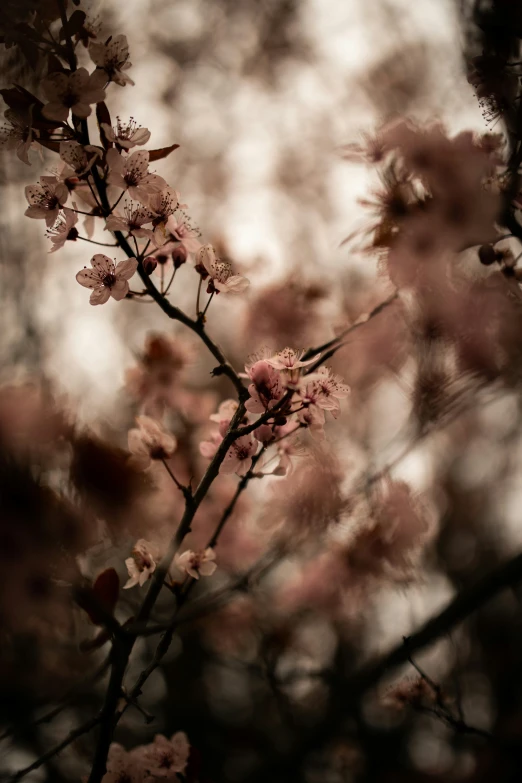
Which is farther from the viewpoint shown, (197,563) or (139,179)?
(197,563)

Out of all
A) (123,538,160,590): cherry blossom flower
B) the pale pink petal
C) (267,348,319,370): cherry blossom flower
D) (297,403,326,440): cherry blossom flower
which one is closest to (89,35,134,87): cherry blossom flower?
the pale pink petal

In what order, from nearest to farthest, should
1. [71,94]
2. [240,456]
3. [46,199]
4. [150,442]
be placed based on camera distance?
[71,94], [46,199], [240,456], [150,442]

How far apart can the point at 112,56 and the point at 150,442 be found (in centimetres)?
71

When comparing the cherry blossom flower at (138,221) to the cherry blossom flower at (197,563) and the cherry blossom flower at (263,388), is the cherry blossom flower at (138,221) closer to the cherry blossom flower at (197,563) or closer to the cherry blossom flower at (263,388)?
the cherry blossom flower at (263,388)

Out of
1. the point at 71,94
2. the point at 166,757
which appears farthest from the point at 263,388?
the point at 166,757

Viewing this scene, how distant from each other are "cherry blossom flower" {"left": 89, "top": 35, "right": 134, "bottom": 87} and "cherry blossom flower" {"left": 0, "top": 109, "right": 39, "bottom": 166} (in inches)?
5.7

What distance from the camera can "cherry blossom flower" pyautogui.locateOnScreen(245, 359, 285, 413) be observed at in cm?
90

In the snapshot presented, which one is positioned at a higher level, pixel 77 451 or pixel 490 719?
pixel 77 451

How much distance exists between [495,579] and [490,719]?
91.2 inches

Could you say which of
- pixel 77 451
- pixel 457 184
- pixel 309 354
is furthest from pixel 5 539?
pixel 457 184

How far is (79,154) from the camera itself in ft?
2.84

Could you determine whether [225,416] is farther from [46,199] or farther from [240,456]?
[46,199]

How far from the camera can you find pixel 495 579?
1.17 m

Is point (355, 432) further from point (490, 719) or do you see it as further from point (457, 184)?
point (490, 719)
